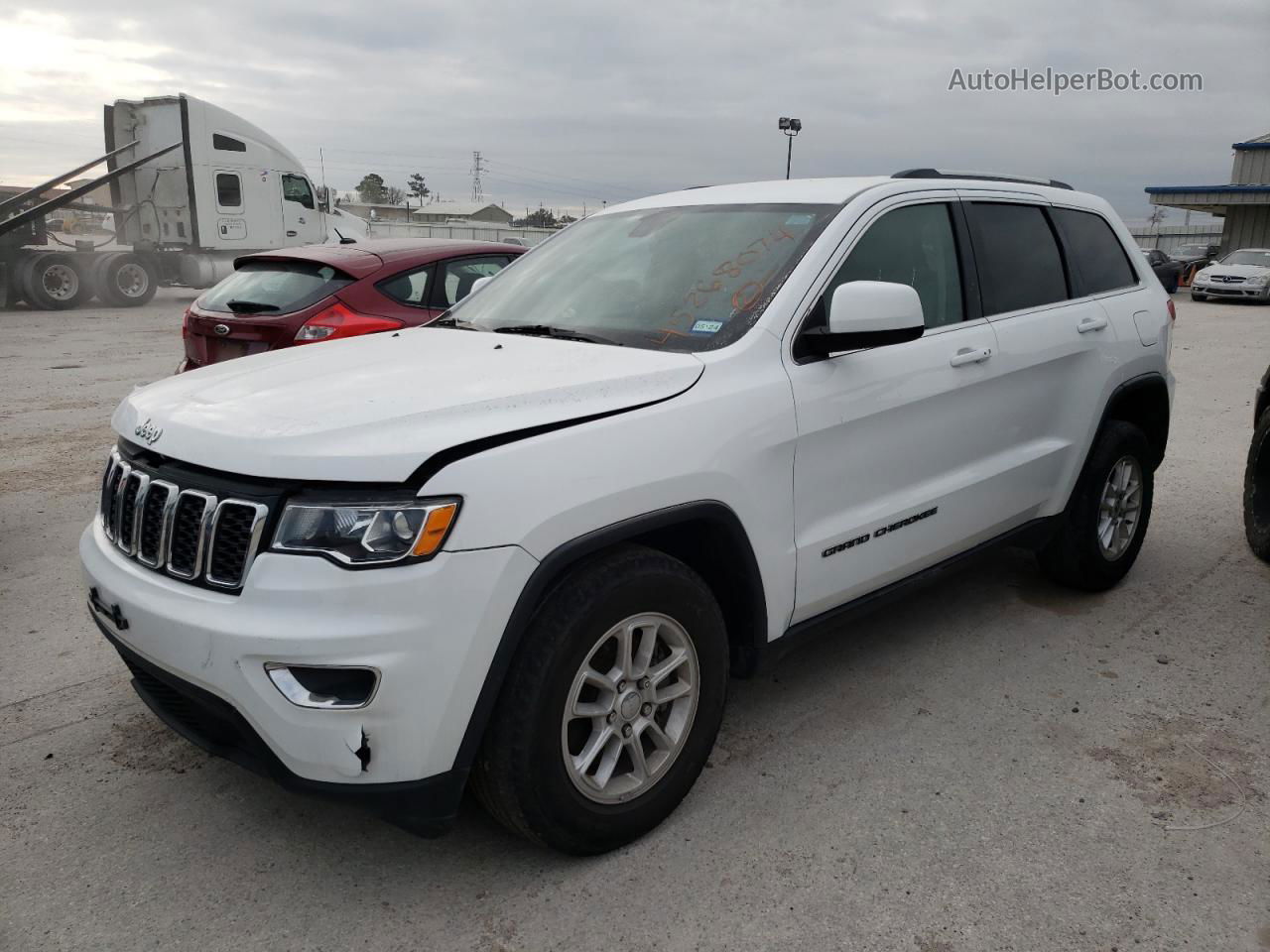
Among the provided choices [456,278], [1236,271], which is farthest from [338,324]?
[1236,271]

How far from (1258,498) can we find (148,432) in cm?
517

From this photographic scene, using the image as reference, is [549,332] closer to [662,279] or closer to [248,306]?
[662,279]

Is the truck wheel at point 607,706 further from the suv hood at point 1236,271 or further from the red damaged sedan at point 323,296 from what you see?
the suv hood at point 1236,271

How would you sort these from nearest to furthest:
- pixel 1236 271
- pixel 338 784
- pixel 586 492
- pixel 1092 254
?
1. pixel 338 784
2. pixel 586 492
3. pixel 1092 254
4. pixel 1236 271

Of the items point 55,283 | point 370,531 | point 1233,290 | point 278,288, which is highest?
point 278,288

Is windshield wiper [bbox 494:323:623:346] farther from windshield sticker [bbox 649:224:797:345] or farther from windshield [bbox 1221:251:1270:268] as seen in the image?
windshield [bbox 1221:251:1270:268]

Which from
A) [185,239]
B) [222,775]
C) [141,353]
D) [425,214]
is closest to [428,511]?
[222,775]

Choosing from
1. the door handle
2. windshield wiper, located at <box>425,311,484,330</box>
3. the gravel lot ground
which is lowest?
the gravel lot ground

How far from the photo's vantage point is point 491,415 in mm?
2471

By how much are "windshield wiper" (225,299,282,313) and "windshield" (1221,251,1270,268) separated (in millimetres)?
26339

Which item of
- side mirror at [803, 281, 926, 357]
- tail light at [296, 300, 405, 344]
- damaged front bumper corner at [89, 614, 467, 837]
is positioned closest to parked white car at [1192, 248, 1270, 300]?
tail light at [296, 300, 405, 344]

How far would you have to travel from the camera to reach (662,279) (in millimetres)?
3426

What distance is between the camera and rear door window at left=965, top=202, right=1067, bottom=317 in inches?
153

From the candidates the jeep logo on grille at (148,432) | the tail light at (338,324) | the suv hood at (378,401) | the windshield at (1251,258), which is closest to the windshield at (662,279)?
the suv hood at (378,401)
